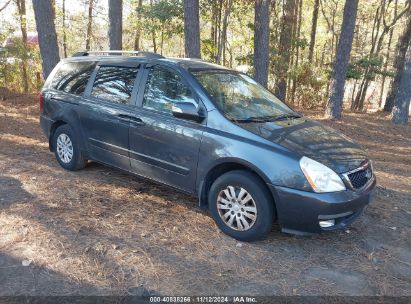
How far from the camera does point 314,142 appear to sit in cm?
414

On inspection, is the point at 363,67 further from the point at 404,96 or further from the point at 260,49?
the point at 260,49

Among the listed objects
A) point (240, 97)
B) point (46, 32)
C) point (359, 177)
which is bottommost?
point (359, 177)

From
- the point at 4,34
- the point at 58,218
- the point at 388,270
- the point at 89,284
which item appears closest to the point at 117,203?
the point at 58,218

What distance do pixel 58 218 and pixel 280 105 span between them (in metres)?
3.09

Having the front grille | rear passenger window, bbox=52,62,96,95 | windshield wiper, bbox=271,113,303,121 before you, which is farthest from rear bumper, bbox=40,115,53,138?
the front grille

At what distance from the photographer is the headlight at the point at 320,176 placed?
12.1ft

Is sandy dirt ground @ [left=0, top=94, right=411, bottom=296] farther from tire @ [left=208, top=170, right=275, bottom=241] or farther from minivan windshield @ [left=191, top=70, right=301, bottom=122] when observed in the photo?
minivan windshield @ [left=191, top=70, right=301, bottom=122]

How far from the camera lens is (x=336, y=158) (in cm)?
396

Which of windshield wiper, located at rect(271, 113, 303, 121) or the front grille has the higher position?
windshield wiper, located at rect(271, 113, 303, 121)

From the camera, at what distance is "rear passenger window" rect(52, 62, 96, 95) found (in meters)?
5.67

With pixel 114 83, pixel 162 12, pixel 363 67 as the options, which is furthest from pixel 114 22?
pixel 363 67

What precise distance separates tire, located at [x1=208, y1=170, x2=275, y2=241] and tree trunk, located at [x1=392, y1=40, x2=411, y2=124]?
9301 mm

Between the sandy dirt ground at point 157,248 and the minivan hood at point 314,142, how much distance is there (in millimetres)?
940

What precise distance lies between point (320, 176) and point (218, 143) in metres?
1.10
